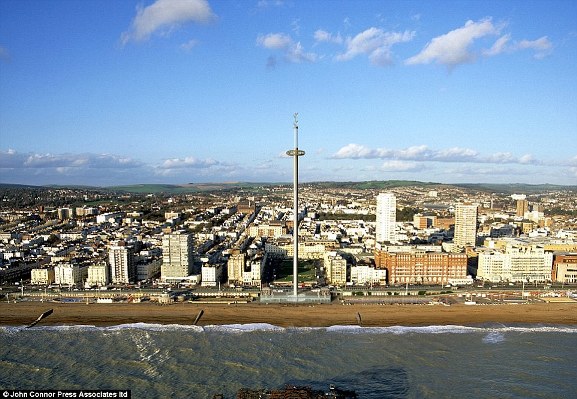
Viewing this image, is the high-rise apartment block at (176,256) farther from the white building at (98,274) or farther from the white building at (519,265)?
the white building at (519,265)

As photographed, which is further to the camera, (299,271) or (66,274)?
(299,271)

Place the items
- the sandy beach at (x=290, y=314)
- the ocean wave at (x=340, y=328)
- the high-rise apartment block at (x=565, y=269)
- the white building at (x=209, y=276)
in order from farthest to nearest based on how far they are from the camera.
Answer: the high-rise apartment block at (x=565, y=269)
the white building at (x=209, y=276)
the sandy beach at (x=290, y=314)
the ocean wave at (x=340, y=328)

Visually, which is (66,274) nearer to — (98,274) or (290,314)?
(98,274)

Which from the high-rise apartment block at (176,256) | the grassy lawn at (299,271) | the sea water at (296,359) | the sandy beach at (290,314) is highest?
the high-rise apartment block at (176,256)

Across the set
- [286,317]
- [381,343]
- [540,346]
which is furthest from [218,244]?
[540,346]

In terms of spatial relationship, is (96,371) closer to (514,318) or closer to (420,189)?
(514,318)

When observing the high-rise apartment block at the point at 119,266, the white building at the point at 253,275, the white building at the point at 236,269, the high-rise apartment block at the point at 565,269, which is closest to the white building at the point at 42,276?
the high-rise apartment block at the point at 119,266

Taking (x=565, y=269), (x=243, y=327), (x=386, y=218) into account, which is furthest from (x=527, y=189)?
(x=243, y=327)

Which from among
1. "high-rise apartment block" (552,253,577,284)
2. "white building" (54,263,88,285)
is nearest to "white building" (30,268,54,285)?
"white building" (54,263,88,285)
